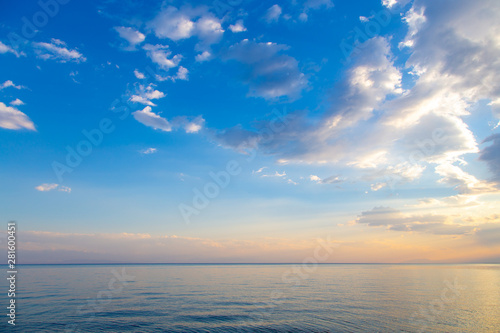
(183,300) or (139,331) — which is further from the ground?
(139,331)

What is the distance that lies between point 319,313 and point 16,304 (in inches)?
2023

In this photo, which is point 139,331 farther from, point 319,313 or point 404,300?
point 404,300

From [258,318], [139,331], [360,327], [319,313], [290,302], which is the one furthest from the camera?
[290,302]

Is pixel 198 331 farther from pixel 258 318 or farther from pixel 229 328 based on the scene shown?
pixel 258 318

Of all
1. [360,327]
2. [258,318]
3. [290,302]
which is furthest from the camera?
[290,302]

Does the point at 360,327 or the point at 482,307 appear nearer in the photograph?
the point at 360,327

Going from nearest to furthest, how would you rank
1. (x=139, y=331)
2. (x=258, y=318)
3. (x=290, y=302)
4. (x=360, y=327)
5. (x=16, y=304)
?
1. (x=139, y=331)
2. (x=360, y=327)
3. (x=258, y=318)
4. (x=16, y=304)
5. (x=290, y=302)

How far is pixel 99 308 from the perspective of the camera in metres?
42.1

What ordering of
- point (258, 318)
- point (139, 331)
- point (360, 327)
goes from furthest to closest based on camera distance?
point (258, 318), point (360, 327), point (139, 331)

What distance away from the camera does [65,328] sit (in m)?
30.9

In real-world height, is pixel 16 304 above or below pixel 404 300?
above

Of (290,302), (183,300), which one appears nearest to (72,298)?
(183,300)

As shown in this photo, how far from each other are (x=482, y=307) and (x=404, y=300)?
12.3 m

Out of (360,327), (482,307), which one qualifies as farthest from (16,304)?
(482,307)
